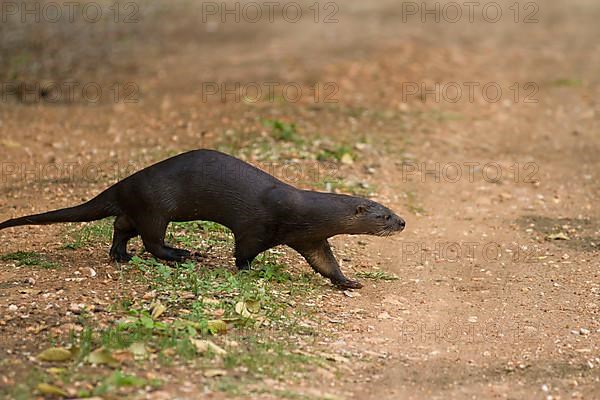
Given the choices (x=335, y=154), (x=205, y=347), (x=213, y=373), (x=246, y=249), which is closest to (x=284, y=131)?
(x=335, y=154)

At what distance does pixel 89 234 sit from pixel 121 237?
2.40 feet

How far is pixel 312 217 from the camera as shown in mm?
5891

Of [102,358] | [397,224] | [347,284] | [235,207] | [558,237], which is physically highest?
[235,207]

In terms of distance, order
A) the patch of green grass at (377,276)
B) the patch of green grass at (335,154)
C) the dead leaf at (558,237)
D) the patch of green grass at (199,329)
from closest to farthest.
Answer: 1. the patch of green grass at (199,329)
2. the patch of green grass at (377,276)
3. the dead leaf at (558,237)
4. the patch of green grass at (335,154)

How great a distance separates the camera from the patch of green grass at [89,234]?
6590mm

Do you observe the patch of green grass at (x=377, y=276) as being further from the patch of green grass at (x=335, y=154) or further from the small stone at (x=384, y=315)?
the patch of green grass at (x=335, y=154)

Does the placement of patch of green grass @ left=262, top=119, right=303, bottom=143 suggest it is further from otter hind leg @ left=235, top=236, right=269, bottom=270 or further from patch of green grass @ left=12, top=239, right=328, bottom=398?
otter hind leg @ left=235, top=236, right=269, bottom=270

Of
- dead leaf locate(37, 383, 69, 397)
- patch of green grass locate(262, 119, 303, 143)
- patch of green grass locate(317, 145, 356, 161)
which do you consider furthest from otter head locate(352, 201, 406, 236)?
patch of green grass locate(262, 119, 303, 143)

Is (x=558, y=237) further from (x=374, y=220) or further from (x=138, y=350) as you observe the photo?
(x=138, y=350)

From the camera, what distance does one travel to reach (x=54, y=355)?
180 inches

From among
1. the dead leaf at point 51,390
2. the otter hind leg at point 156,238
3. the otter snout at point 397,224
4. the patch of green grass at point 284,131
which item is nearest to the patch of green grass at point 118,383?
the dead leaf at point 51,390

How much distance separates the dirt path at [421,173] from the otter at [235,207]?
0.40 meters

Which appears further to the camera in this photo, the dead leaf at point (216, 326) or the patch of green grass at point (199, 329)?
the dead leaf at point (216, 326)

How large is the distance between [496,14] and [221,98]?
8.52 metres
